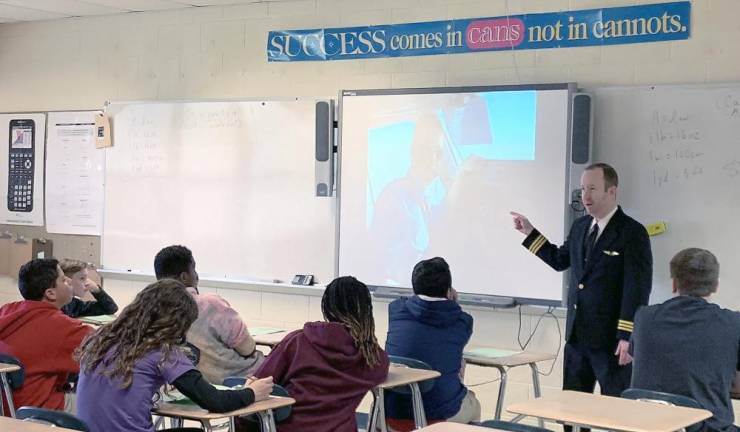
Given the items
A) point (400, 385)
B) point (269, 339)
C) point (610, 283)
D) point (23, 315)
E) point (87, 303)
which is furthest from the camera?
point (87, 303)

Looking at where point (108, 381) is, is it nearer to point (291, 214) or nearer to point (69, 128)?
point (291, 214)

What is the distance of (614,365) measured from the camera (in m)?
4.80

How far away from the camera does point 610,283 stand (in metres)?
4.85

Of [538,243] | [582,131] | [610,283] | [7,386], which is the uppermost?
[582,131]

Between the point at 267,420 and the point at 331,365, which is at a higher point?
the point at 331,365

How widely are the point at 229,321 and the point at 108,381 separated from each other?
1316 millimetres

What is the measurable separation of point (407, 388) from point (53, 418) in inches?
63.9

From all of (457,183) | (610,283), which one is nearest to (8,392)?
(610,283)

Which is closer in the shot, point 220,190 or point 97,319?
point 97,319

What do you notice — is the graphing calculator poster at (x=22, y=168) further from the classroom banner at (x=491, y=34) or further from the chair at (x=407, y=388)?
the chair at (x=407, y=388)

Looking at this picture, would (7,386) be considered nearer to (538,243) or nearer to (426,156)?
(538,243)

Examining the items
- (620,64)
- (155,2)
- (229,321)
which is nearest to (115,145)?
(155,2)

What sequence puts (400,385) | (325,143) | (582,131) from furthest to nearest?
(325,143)
(582,131)
(400,385)

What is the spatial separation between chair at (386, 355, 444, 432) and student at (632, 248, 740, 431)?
2.95ft
